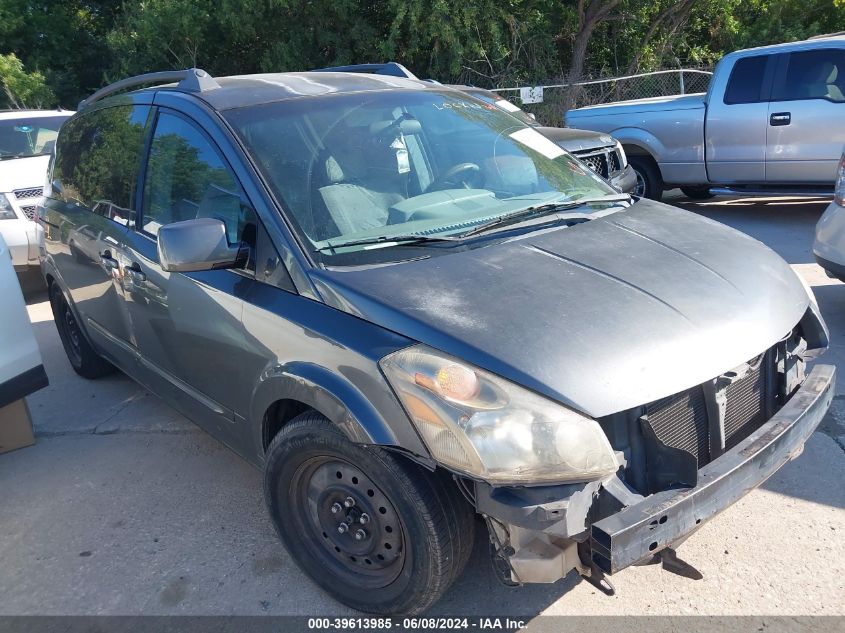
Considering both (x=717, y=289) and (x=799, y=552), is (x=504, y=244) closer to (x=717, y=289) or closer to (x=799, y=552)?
(x=717, y=289)

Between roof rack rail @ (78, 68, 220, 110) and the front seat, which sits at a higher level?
roof rack rail @ (78, 68, 220, 110)

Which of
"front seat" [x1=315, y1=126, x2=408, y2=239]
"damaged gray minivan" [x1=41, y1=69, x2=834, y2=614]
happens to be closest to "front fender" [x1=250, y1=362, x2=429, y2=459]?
"damaged gray minivan" [x1=41, y1=69, x2=834, y2=614]

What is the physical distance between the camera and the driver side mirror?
9.09 ft

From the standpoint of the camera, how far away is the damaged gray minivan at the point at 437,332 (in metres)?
2.20

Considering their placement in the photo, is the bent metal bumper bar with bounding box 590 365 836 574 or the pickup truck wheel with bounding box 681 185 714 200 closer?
the bent metal bumper bar with bounding box 590 365 836 574

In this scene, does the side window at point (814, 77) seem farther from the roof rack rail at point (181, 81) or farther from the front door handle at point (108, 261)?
the front door handle at point (108, 261)

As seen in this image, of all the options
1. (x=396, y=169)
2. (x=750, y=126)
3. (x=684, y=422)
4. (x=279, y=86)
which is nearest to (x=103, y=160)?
(x=279, y=86)

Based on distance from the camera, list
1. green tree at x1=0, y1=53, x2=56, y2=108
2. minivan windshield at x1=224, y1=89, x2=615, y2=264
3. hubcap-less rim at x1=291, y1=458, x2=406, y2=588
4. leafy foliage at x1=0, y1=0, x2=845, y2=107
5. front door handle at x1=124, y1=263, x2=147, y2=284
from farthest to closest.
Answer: green tree at x1=0, y1=53, x2=56, y2=108 → leafy foliage at x1=0, y1=0, x2=845, y2=107 → front door handle at x1=124, y1=263, x2=147, y2=284 → minivan windshield at x1=224, y1=89, x2=615, y2=264 → hubcap-less rim at x1=291, y1=458, x2=406, y2=588

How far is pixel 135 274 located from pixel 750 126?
679 cm

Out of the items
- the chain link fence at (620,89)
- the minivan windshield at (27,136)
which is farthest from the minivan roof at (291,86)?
the chain link fence at (620,89)

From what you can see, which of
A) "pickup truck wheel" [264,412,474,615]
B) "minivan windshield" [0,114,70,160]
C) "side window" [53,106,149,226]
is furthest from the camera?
"minivan windshield" [0,114,70,160]

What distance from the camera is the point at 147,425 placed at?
4.58m

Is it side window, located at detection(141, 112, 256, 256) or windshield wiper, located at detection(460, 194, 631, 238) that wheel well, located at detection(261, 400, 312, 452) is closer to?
side window, located at detection(141, 112, 256, 256)

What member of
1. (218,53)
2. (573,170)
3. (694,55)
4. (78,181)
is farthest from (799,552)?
(218,53)
